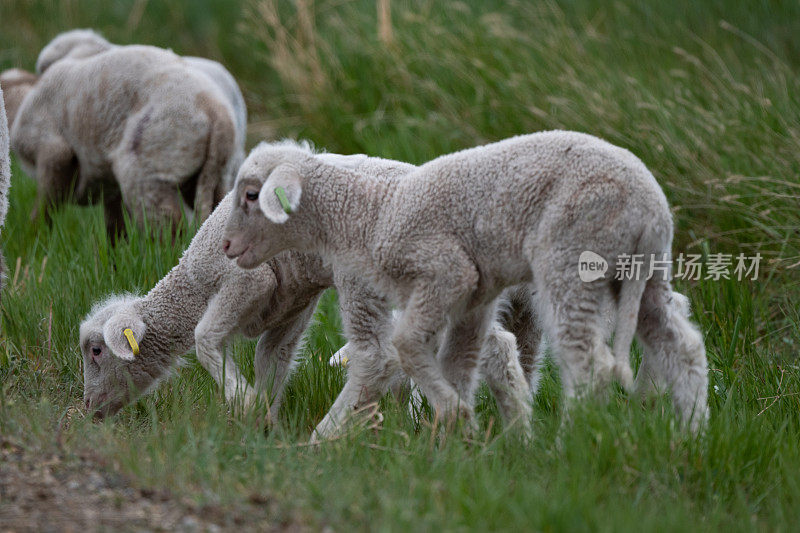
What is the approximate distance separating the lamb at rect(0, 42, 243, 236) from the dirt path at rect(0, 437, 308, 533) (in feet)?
11.1

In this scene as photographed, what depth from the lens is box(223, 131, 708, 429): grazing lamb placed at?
3895 mm

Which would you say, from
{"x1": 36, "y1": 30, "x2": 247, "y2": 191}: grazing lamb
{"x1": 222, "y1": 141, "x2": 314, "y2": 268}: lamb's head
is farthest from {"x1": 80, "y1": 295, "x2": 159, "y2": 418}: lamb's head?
{"x1": 36, "y1": 30, "x2": 247, "y2": 191}: grazing lamb

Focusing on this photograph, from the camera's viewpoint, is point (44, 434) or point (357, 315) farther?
point (357, 315)

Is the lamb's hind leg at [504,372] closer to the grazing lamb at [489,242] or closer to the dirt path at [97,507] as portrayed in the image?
the grazing lamb at [489,242]

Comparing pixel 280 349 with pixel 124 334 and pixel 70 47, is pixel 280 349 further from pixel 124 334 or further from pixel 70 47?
pixel 70 47

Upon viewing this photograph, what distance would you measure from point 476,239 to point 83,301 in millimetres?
2929

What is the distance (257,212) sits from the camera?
4551 mm

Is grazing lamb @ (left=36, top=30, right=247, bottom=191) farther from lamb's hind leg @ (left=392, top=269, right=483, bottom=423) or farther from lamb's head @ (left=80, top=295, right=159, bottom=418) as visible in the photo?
lamb's hind leg @ (left=392, top=269, right=483, bottom=423)

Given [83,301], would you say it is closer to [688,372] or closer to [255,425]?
[255,425]

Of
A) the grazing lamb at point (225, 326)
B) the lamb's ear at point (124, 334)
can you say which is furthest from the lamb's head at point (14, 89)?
the lamb's ear at point (124, 334)

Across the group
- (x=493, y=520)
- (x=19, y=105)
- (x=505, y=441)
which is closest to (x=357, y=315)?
(x=505, y=441)

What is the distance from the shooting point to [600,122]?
7.59 m

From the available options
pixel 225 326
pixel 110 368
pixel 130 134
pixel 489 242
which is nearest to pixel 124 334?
pixel 110 368

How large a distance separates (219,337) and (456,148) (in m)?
4.22
